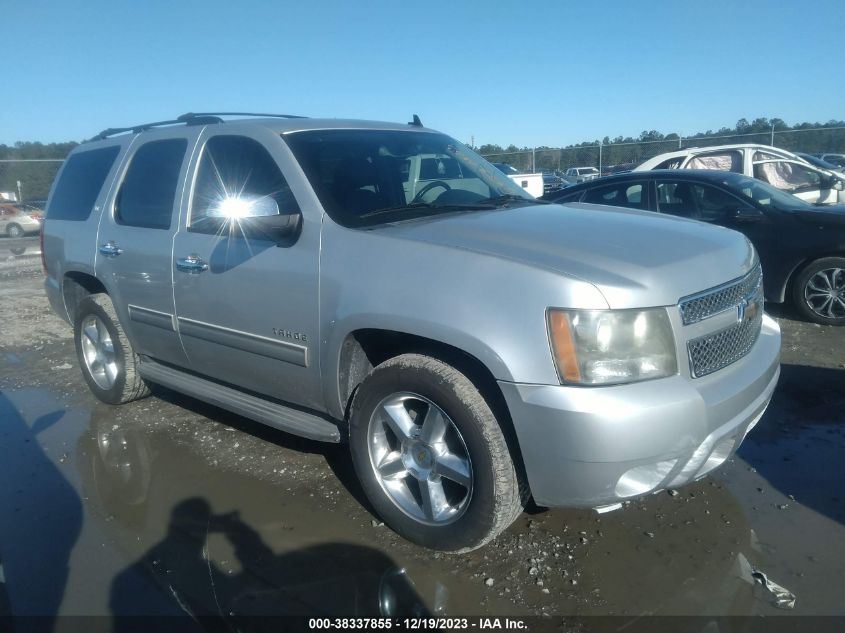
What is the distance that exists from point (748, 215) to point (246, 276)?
16.5 ft

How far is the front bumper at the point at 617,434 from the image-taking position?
2.29 meters

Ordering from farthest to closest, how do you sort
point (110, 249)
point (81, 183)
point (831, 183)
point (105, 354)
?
point (831, 183)
point (81, 183)
point (105, 354)
point (110, 249)

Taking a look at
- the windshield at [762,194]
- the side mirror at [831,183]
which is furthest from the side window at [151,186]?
the side mirror at [831,183]

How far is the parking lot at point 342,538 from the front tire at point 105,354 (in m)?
0.42

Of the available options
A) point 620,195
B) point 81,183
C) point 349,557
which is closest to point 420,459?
point 349,557

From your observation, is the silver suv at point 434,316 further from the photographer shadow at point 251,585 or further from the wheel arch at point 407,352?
the photographer shadow at point 251,585

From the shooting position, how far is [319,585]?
2.68m

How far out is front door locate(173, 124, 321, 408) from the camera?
3.11 meters

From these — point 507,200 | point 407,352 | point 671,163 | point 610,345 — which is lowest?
point 407,352

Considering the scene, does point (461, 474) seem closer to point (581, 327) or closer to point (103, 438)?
point (581, 327)

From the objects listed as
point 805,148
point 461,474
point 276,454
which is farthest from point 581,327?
point 805,148

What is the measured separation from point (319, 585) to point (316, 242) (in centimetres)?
150

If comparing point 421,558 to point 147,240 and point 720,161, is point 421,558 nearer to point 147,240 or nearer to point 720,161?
point 147,240

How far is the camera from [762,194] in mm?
6516
